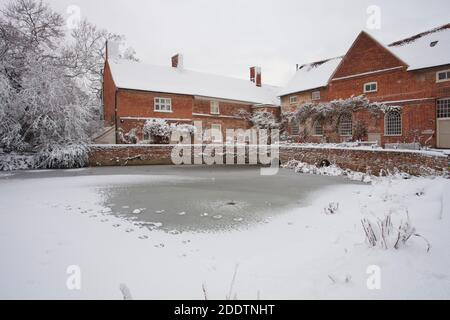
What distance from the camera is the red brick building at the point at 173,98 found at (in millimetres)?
24062

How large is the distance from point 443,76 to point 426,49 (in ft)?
9.11

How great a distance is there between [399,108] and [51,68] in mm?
23593

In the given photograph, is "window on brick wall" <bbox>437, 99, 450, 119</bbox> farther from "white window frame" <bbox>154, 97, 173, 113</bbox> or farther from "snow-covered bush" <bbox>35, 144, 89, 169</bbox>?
"snow-covered bush" <bbox>35, 144, 89, 169</bbox>

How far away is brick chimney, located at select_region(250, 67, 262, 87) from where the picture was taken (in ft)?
118

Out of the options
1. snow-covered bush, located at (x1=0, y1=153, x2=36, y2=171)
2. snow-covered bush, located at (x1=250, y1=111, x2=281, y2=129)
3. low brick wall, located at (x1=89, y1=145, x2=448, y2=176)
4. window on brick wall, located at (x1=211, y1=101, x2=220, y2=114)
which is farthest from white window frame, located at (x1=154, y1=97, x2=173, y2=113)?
snow-covered bush, located at (x1=0, y1=153, x2=36, y2=171)

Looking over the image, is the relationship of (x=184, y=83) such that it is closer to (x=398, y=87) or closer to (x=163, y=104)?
(x=163, y=104)

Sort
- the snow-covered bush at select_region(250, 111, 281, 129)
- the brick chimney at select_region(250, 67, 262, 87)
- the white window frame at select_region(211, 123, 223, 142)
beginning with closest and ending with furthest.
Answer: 1. the white window frame at select_region(211, 123, 223, 142)
2. the snow-covered bush at select_region(250, 111, 281, 129)
3. the brick chimney at select_region(250, 67, 262, 87)

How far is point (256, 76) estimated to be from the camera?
35.9 metres

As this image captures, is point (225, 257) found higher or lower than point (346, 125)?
lower

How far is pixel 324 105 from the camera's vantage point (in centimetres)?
2203

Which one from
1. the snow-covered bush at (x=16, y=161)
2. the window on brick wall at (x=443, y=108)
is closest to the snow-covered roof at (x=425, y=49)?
the window on brick wall at (x=443, y=108)

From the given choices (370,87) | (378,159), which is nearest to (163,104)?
(370,87)
